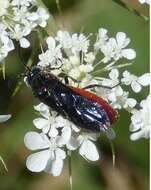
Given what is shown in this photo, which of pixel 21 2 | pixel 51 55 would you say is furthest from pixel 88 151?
pixel 21 2

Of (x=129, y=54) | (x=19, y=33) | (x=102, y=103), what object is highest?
(x=19, y=33)

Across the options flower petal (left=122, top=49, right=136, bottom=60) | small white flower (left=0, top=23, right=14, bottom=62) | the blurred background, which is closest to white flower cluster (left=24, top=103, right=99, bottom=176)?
small white flower (left=0, top=23, right=14, bottom=62)

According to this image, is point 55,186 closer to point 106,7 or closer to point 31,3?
point 106,7

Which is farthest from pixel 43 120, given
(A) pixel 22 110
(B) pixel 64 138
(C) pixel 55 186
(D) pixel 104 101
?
(C) pixel 55 186

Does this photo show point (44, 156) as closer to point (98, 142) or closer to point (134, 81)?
point (134, 81)

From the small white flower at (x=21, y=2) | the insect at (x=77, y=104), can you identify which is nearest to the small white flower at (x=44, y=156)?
the insect at (x=77, y=104)

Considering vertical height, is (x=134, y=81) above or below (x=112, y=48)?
below
